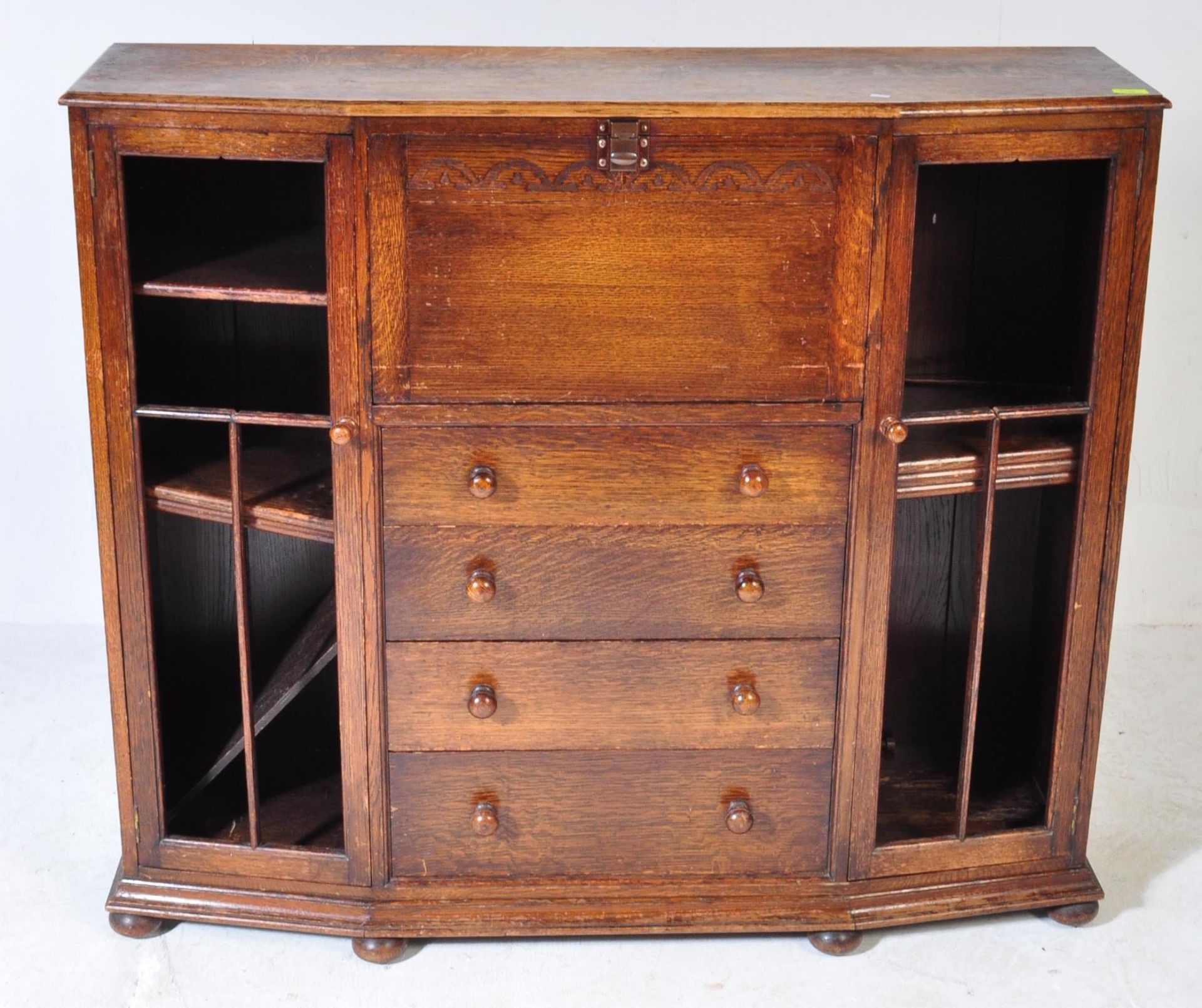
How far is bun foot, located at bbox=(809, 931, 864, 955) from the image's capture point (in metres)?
3.10

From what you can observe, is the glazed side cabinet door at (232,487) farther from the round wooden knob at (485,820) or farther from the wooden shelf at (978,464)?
the wooden shelf at (978,464)

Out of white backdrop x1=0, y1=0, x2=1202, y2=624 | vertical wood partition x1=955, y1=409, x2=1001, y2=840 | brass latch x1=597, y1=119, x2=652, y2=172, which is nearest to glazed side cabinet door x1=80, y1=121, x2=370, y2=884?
brass latch x1=597, y1=119, x2=652, y2=172

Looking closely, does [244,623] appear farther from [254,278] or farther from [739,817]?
[739,817]

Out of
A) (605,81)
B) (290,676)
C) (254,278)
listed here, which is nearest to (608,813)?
(290,676)

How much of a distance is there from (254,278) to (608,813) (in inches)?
40.9

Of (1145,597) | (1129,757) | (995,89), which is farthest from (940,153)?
(1145,597)

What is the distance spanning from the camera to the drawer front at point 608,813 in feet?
10.00

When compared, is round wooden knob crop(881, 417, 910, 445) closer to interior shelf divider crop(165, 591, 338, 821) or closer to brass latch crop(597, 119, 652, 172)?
brass latch crop(597, 119, 652, 172)

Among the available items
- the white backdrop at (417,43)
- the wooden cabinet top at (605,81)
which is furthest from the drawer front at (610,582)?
the white backdrop at (417,43)

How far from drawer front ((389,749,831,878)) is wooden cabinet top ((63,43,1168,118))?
3.44 feet

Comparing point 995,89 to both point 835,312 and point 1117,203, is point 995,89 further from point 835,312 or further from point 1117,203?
point 835,312

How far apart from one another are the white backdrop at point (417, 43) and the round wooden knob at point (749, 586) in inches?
55.1

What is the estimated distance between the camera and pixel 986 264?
3311mm

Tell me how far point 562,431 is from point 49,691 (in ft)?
5.37
